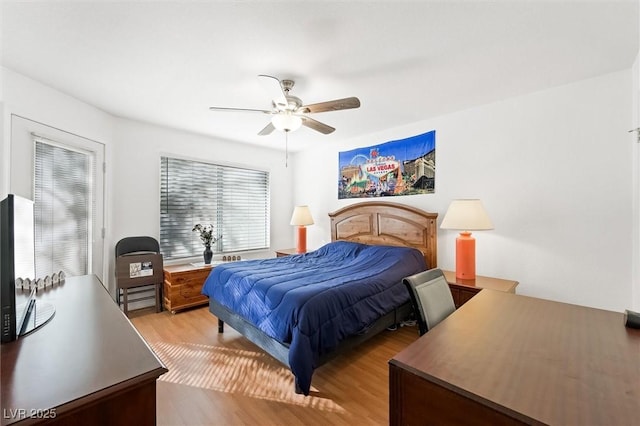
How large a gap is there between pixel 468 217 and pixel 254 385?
240 centimetres

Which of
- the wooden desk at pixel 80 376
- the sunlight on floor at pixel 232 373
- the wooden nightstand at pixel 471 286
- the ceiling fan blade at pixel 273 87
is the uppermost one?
the ceiling fan blade at pixel 273 87

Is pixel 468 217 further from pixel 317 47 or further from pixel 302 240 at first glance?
pixel 302 240

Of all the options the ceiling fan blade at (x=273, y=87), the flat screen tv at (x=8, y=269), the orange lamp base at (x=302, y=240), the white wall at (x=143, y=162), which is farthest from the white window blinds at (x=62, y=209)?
the orange lamp base at (x=302, y=240)

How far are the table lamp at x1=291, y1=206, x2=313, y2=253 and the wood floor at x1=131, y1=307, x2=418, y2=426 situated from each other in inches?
76.1

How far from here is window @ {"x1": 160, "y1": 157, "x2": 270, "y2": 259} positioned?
12.5ft

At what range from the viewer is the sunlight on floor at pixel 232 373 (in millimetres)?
1888

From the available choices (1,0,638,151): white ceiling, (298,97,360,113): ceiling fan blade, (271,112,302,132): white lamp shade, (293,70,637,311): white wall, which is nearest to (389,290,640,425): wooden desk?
(293,70,637,311): white wall

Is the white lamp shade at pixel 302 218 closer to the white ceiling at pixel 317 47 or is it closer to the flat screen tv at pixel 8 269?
the white ceiling at pixel 317 47

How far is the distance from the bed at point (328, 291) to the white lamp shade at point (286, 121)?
4.57 ft

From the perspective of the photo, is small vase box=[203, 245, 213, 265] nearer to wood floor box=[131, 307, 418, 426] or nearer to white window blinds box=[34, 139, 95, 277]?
wood floor box=[131, 307, 418, 426]

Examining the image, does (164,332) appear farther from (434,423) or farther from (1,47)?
(434,423)

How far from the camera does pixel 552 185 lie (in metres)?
2.50

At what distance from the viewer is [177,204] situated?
12.7 feet

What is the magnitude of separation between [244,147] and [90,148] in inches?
82.7
